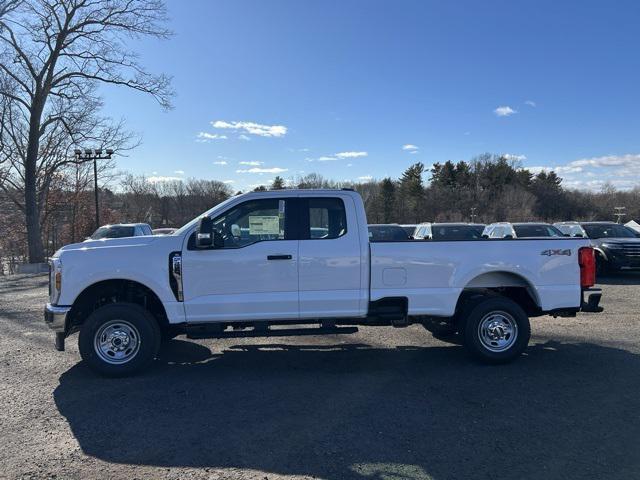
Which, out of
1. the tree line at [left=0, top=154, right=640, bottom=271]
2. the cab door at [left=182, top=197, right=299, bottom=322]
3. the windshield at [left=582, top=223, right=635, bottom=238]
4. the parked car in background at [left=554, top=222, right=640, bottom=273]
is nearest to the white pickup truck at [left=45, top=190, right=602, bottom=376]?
the cab door at [left=182, top=197, right=299, bottom=322]

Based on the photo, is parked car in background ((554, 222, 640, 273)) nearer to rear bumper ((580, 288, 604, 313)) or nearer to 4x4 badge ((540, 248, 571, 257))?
rear bumper ((580, 288, 604, 313))

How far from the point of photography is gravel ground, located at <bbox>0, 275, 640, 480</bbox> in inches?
140

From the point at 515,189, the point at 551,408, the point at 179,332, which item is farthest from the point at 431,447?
the point at 515,189

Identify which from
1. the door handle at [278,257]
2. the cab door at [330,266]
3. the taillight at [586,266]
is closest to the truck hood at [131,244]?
the door handle at [278,257]

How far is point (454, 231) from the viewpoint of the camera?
1764 centimetres

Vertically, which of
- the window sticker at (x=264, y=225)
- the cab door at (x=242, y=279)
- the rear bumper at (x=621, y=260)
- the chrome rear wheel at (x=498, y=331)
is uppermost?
the window sticker at (x=264, y=225)

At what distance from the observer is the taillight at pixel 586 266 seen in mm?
6031

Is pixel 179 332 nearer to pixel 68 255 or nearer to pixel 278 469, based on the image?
pixel 68 255

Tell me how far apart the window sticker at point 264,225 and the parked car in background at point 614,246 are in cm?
1243

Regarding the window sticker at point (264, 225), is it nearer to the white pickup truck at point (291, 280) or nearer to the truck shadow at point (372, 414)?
the white pickup truck at point (291, 280)

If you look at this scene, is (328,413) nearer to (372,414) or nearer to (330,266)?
(372,414)

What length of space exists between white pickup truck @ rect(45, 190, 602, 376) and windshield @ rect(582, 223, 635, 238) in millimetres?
11923

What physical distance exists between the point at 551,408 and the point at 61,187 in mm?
43571

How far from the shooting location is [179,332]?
20.9 ft
